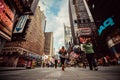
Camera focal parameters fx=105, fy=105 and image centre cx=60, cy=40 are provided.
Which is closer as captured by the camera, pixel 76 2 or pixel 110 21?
pixel 110 21

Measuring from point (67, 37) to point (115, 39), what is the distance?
382ft

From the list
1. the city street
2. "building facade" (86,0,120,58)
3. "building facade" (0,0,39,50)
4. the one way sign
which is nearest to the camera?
the city street

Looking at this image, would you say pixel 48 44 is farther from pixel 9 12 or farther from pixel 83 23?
pixel 9 12

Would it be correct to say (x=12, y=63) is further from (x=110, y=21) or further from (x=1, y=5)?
(x=110, y=21)

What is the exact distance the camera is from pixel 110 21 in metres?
20.2

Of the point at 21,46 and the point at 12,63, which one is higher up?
the point at 21,46

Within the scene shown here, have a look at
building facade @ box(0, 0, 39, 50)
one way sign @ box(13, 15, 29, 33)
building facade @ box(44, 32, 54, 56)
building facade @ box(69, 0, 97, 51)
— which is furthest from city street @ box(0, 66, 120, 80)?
building facade @ box(44, 32, 54, 56)

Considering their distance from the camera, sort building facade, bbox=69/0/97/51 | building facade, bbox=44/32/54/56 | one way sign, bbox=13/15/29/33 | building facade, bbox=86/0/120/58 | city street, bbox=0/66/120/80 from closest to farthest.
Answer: city street, bbox=0/66/120/80, building facade, bbox=86/0/120/58, one way sign, bbox=13/15/29/33, building facade, bbox=69/0/97/51, building facade, bbox=44/32/54/56

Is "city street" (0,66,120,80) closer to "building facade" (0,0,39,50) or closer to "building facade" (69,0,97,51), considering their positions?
"building facade" (0,0,39,50)

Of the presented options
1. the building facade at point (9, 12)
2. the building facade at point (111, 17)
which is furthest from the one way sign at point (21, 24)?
the building facade at point (111, 17)

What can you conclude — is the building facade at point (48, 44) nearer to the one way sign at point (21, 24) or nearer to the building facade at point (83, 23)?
the building facade at point (83, 23)

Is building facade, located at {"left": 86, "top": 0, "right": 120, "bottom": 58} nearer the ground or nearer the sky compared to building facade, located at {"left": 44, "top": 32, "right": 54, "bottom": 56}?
nearer the ground

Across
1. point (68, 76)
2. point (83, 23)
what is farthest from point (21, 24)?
point (83, 23)

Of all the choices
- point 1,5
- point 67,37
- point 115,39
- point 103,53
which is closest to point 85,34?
point 103,53
